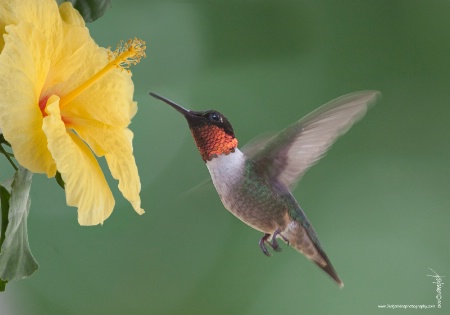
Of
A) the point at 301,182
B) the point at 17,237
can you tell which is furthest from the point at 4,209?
the point at 301,182

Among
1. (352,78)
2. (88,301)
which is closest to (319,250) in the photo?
(88,301)

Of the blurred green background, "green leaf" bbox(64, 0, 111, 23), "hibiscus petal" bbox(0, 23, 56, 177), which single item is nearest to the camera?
"hibiscus petal" bbox(0, 23, 56, 177)

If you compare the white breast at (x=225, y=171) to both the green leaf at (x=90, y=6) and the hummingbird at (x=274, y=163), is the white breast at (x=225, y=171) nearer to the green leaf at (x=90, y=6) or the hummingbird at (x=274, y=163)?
the hummingbird at (x=274, y=163)

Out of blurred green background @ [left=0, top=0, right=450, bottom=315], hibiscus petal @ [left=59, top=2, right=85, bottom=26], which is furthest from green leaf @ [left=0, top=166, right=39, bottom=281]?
blurred green background @ [left=0, top=0, right=450, bottom=315]

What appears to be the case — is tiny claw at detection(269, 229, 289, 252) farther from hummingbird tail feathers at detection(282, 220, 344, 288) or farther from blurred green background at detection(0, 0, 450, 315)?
blurred green background at detection(0, 0, 450, 315)

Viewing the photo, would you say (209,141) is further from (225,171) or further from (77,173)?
(77,173)

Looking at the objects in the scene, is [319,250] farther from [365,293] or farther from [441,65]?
[441,65]
